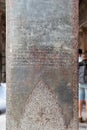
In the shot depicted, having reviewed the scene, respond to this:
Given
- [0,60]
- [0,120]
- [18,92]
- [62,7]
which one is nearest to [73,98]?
[18,92]

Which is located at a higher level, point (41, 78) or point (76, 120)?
point (41, 78)

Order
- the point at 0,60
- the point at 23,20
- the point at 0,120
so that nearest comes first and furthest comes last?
the point at 23,20
the point at 0,120
the point at 0,60

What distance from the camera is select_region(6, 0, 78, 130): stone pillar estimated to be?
3037 millimetres

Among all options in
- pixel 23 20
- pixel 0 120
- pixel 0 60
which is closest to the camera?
pixel 23 20

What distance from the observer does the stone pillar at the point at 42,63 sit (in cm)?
304

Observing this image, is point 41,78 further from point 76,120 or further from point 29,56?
point 76,120

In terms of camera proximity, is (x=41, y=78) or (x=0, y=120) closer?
(x=41, y=78)

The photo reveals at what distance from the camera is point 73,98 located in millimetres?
3096

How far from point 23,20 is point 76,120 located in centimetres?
105

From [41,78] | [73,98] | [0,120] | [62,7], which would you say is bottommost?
[0,120]

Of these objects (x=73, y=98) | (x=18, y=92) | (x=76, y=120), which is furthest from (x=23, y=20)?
(x=76, y=120)

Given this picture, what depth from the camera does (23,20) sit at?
119 inches

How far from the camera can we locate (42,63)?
9.97 ft

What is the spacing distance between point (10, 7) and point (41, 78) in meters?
0.71
